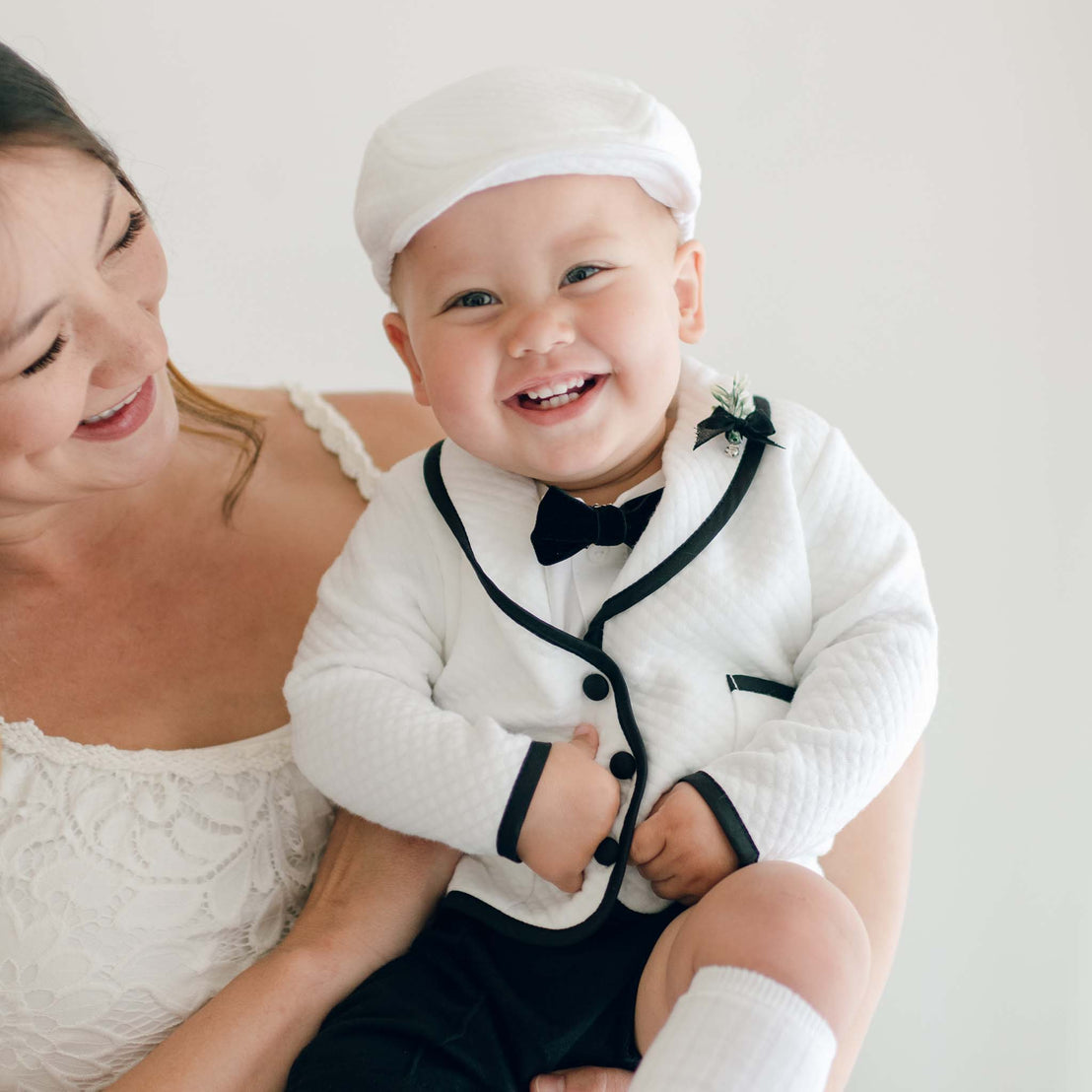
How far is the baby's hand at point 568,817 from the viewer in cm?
115

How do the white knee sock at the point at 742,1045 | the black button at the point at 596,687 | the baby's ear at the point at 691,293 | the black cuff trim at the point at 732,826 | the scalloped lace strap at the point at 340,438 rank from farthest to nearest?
1. the scalloped lace strap at the point at 340,438
2. the baby's ear at the point at 691,293
3. the black button at the point at 596,687
4. the black cuff trim at the point at 732,826
5. the white knee sock at the point at 742,1045

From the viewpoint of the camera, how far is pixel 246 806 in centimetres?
140

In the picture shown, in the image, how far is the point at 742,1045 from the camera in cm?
89

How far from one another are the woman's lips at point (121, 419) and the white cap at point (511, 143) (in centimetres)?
32

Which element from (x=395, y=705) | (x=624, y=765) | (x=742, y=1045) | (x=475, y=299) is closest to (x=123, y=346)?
(x=475, y=299)

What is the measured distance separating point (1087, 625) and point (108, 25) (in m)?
1.95

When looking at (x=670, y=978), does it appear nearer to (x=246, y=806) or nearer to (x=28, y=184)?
(x=246, y=806)

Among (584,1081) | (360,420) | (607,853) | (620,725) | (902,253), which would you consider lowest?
(584,1081)

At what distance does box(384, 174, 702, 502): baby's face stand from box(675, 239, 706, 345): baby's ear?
0.16 ft

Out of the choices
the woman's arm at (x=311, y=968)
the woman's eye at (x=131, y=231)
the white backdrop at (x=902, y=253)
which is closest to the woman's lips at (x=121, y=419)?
the woman's eye at (x=131, y=231)

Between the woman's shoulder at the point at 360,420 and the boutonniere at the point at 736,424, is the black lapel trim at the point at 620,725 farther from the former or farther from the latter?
the woman's shoulder at the point at 360,420

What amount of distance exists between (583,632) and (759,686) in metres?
0.20

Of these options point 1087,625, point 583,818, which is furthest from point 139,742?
point 1087,625

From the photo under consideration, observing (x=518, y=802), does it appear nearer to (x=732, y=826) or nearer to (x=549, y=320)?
Result: (x=732, y=826)
